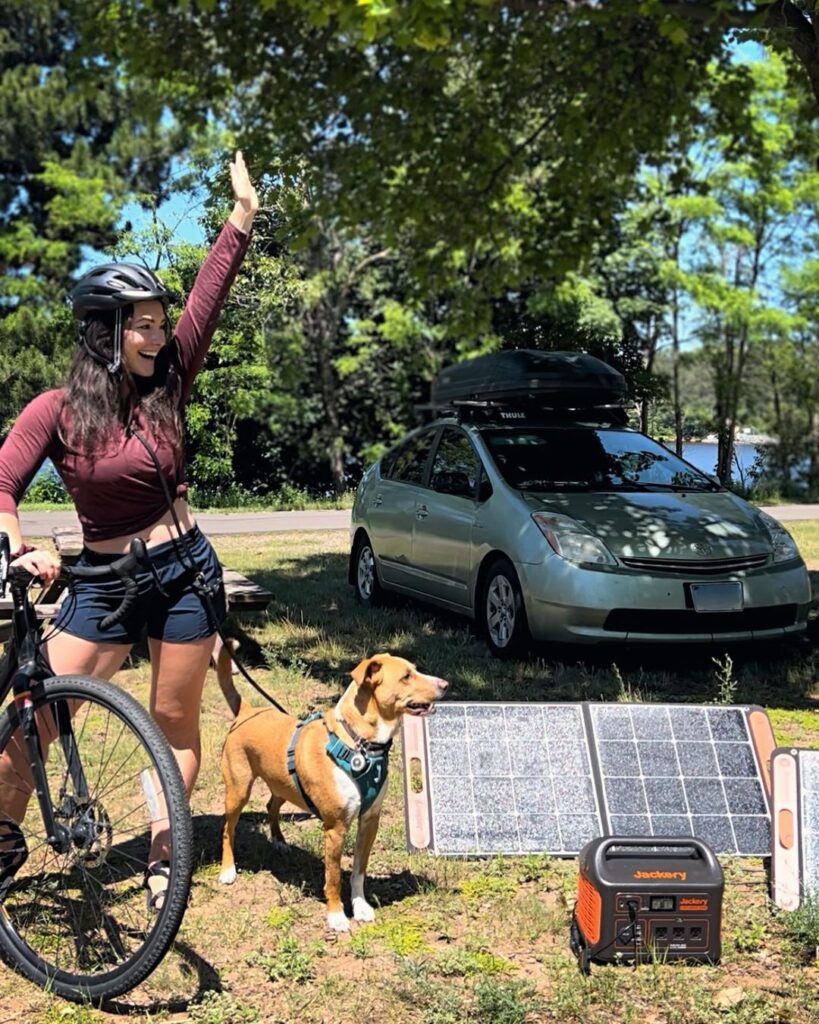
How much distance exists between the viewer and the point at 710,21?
7453 millimetres

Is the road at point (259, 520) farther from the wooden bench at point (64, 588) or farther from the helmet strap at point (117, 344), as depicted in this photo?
the helmet strap at point (117, 344)

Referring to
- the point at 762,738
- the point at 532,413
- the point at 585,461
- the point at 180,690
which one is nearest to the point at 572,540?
the point at 585,461

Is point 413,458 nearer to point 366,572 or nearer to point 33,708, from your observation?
point 366,572

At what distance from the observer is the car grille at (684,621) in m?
6.85

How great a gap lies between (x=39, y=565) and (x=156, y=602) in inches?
19.0

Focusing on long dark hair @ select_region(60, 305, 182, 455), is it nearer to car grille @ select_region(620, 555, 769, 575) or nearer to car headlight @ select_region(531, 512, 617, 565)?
car headlight @ select_region(531, 512, 617, 565)

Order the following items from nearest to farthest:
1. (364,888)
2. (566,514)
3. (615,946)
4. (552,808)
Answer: (615,946) → (364,888) → (552,808) → (566,514)

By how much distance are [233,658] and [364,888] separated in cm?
93

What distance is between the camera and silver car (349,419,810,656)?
6.88 m

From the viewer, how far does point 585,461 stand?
8.16 metres

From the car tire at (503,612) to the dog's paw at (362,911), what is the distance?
3.62 meters

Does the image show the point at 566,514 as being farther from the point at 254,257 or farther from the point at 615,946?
the point at 254,257

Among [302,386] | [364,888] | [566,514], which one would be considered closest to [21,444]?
[364,888]

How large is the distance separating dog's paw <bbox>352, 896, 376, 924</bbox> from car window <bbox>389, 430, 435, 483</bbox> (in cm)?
544
